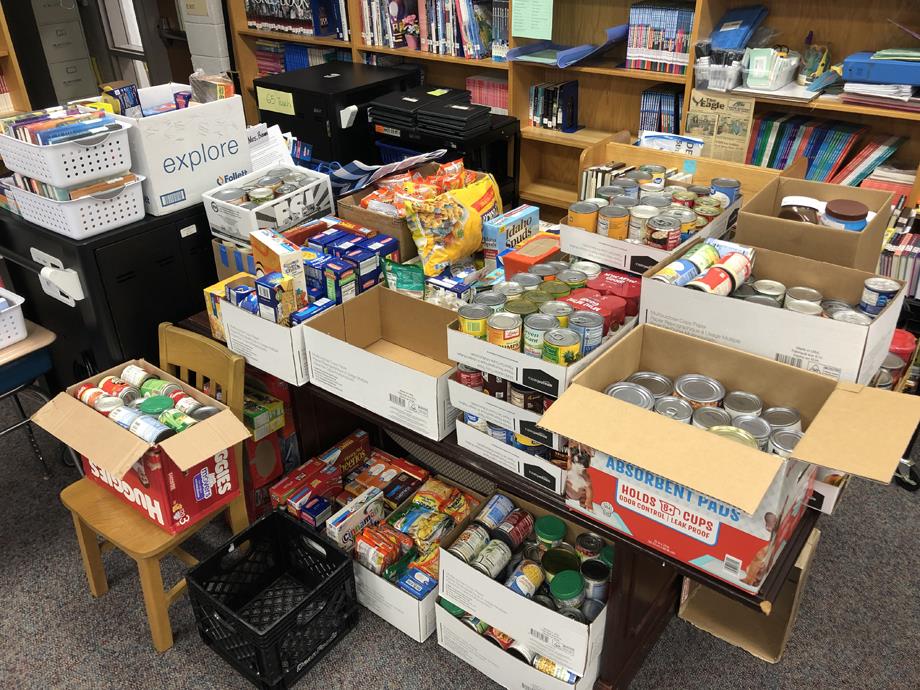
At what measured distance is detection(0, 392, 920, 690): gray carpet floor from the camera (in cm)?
196

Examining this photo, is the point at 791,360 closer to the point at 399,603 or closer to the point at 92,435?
the point at 399,603

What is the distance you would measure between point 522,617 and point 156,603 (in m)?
0.99

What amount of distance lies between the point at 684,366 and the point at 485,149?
1.98 m

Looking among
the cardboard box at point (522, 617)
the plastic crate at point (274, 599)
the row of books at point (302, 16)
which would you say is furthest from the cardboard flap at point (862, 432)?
the row of books at point (302, 16)

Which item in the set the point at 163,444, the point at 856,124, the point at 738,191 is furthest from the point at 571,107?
the point at 163,444

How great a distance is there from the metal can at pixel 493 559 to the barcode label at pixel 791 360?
84 cm

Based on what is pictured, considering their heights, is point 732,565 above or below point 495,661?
above

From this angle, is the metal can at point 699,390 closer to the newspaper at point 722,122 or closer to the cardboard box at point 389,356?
the cardboard box at point 389,356

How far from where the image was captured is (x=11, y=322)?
88.7 inches

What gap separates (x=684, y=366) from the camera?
1611 millimetres

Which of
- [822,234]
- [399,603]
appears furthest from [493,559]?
[822,234]

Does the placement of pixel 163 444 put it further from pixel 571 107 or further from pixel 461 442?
pixel 571 107

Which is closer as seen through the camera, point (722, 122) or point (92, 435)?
point (92, 435)

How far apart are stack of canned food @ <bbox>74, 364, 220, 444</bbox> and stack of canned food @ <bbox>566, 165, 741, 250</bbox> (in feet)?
3.75
